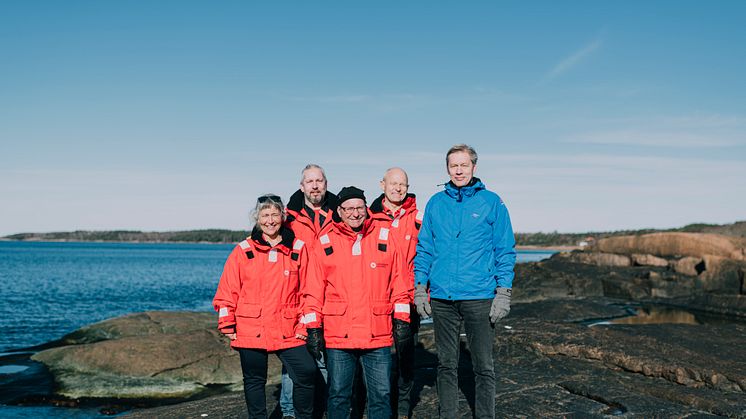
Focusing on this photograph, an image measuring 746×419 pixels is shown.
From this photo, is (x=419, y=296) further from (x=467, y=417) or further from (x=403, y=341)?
(x=467, y=417)

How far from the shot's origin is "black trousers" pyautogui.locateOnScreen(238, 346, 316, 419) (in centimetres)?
513

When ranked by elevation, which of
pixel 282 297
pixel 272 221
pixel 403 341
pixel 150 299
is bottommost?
pixel 150 299

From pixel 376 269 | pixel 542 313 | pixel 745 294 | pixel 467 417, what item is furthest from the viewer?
pixel 745 294

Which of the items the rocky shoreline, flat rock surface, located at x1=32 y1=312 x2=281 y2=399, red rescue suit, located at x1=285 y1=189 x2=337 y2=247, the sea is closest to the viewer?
red rescue suit, located at x1=285 y1=189 x2=337 y2=247

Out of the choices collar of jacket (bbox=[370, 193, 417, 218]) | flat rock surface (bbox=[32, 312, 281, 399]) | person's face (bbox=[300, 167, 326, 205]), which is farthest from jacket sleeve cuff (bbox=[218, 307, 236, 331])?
flat rock surface (bbox=[32, 312, 281, 399])

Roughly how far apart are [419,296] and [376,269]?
0.53 metres

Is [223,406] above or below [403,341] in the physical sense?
below

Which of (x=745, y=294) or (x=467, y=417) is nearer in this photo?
(x=467, y=417)

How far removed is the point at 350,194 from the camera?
4.99 meters

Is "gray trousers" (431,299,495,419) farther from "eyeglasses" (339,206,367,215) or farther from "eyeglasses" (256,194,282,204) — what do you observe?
"eyeglasses" (256,194,282,204)

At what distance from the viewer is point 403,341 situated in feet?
16.9

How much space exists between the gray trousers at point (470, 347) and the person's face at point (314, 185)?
1692 millimetres

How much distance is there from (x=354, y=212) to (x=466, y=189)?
110 centimetres

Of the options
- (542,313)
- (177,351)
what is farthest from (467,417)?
(542,313)
